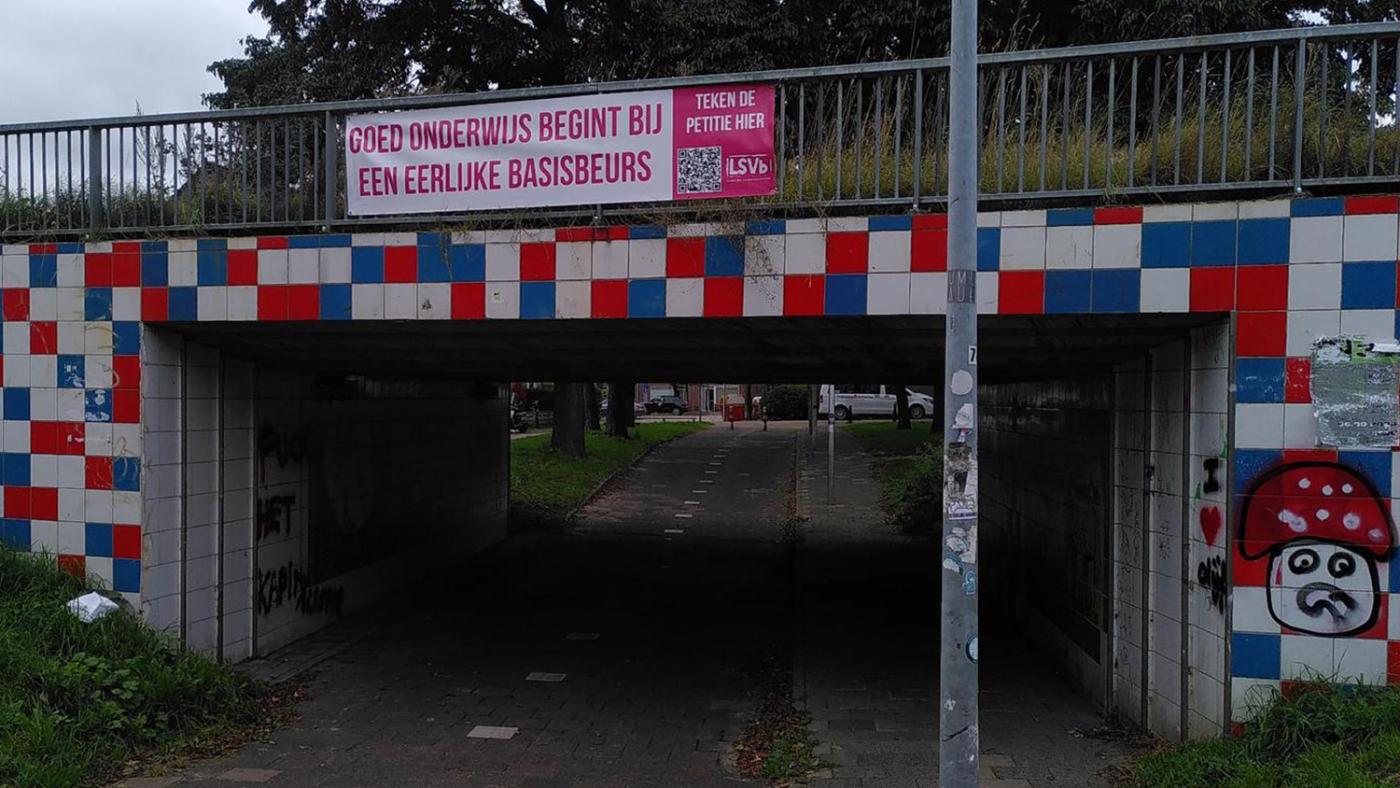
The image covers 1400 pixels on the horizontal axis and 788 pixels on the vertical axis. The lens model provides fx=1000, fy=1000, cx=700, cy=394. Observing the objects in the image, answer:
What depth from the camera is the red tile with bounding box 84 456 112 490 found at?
6629 millimetres

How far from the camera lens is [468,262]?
6.16m

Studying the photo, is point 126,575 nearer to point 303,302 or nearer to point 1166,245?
point 303,302

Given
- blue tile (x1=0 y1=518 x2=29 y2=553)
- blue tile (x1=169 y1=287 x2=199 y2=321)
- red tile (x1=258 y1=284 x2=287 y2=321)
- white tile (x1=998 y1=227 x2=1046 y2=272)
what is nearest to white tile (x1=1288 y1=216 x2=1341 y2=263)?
white tile (x1=998 y1=227 x2=1046 y2=272)

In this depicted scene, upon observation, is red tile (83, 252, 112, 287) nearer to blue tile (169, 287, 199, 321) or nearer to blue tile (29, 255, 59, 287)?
blue tile (29, 255, 59, 287)

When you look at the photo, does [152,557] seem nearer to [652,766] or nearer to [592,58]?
[652,766]

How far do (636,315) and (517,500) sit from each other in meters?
11.1

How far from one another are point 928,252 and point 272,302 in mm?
4106

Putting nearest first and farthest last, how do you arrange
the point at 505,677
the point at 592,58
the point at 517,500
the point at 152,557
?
the point at 152,557 < the point at 505,677 < the point at 592,58 < the point at 517,500

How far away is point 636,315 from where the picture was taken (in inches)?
233

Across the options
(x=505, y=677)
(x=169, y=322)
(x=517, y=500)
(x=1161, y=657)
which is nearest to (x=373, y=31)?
(x=517, y=500)

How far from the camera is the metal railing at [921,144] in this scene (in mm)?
5238

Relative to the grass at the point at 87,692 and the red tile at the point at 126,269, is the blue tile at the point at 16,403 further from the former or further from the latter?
the red tile at the point at 126,269

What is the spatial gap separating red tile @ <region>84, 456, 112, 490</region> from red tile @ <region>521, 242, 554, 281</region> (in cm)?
315

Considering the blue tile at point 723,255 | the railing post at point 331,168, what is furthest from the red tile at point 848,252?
the railing post at point 331,168
